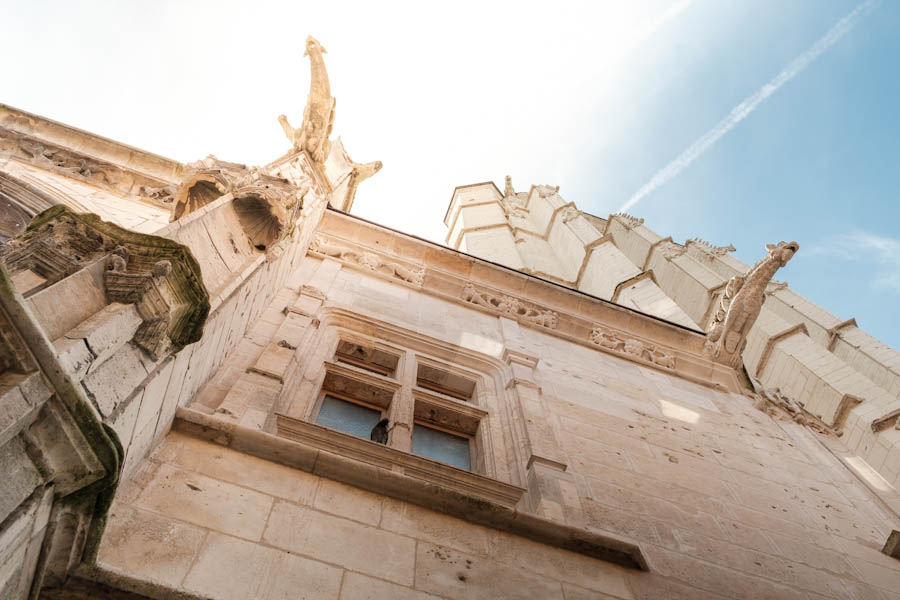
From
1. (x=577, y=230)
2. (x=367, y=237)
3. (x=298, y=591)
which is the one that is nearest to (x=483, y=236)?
(x=577, y=230)

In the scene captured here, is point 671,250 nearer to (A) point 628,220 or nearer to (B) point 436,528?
(A) point 628,220

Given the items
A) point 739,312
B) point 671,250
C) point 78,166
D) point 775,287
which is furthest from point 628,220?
point 78,166

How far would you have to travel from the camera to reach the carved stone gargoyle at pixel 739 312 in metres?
8.35

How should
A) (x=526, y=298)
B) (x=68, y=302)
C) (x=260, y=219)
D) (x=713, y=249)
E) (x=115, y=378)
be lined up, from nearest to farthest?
1. (x=68, y=302)
2. (x=115, y=378)
3. (x=260, y=219)
4. (x=526, y=298)
5. (x=713, y=249)

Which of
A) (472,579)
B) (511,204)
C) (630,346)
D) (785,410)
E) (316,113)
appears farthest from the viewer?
(511,204)

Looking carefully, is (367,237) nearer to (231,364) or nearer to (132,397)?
(231,364)

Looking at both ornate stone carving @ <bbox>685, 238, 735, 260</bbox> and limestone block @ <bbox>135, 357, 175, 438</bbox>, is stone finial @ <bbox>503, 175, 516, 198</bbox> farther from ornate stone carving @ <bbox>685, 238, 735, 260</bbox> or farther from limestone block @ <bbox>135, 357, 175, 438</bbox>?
limestone block @ <bbox>135, 357, 175, 438</bbox>

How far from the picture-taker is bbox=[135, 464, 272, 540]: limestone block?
2.88 meters

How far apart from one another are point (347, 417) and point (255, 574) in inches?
89.9

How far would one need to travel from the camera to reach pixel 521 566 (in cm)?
338

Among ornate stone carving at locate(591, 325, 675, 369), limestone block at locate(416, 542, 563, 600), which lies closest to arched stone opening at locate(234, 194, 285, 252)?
limestone block at locate(416, 542, 563, 600)

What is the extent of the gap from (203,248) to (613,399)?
4.46 m

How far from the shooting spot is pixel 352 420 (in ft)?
16.2

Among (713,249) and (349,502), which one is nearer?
(349,502)
